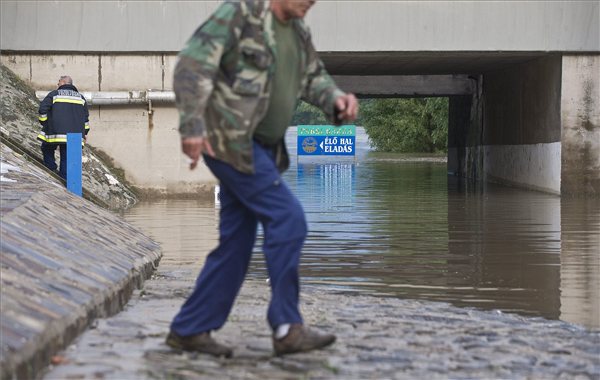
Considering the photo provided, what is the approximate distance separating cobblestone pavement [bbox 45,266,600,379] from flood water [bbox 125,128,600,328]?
3.57ft

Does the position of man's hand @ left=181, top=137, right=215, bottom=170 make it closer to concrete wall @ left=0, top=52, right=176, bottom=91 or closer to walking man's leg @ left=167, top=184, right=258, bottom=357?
walking man's leg @ left=167, top=184, right=258, bottom=357

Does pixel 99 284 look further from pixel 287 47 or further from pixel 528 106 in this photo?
pixel 528 106

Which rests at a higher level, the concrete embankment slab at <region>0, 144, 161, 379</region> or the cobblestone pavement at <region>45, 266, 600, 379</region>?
the concrete embankment slab at <region>0, 144, 161, 379</region>

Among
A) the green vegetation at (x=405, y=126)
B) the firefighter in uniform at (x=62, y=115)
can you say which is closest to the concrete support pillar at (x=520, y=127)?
the firefighter in uniform at (x=62, y=115)

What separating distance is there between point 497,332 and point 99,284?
2256 millimetres

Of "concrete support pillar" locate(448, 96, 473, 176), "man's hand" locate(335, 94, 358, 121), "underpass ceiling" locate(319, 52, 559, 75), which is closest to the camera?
"man's hand" locate(335, 94, 358, 121)

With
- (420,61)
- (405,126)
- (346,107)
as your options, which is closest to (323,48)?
(420,61)

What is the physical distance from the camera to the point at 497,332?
6086 millimetres

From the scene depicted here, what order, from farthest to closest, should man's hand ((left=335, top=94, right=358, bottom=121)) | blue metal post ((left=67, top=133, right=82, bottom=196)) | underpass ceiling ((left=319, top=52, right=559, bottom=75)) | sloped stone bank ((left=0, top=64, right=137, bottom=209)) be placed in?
underpass ceiling ((left=319, top=52, right=559, bottom=75)) < sloped stone bank ((left=0, top=64, right=137, bottom=209)) < blue metal post ((left=67, top=133, right=82, bottom=196)) < man's hand ((left=335, top=94, right=358, bottom=121))

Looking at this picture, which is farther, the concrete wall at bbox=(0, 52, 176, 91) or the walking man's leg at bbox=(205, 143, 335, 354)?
the concrete wall at bbox=(0, 52, 176, 91)

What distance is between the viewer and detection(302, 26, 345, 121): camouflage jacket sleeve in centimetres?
538

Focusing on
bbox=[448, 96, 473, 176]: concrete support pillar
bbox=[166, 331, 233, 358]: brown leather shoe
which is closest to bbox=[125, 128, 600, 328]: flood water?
bbox=[166, 331, 233, 358]: brown leather shoe

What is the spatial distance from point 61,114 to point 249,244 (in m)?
12.2

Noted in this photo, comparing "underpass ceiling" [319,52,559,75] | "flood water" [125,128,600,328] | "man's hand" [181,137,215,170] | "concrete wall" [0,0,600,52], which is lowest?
"flood water" [125,128,600,328]
